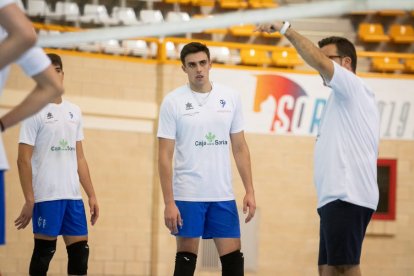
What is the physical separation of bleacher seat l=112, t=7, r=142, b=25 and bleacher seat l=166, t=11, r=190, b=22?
50 cm

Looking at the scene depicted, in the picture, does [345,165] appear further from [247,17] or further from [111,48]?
[247,17]

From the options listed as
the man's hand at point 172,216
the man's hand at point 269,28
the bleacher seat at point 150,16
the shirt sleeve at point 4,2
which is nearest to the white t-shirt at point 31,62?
the shirt sleeve at point 4,2

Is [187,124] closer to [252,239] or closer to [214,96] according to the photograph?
[214,96]

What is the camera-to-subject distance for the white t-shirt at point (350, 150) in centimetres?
506

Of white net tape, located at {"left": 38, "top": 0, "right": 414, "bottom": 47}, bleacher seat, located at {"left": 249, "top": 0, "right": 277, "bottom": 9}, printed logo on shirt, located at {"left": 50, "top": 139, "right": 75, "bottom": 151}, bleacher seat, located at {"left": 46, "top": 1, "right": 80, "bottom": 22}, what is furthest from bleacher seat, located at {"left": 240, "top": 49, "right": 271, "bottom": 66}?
printed logo on shirt, located at {"left": 50, "top": 139, "right": 75, "bottom": 151}

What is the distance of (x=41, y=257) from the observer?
6.86m

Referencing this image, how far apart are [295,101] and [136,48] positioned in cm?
216

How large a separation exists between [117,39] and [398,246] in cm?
450

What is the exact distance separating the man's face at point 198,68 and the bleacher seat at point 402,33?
309 inches

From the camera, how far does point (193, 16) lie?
43.9 ft

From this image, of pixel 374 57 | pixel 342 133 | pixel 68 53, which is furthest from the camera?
pixel 374 57

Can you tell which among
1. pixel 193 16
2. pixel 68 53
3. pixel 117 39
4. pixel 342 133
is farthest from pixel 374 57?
pixel 342 133

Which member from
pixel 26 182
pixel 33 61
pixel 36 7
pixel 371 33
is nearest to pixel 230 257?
pixel 26 182

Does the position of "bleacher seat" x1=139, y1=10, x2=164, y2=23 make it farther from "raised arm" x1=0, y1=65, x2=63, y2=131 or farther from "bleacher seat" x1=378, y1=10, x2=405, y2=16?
"raised arm" x1=0, y1=65, x2=63, y2=131
